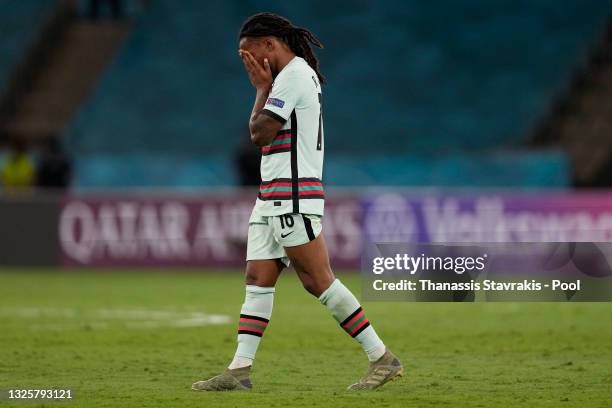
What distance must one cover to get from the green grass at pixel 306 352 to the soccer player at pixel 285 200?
265 mm

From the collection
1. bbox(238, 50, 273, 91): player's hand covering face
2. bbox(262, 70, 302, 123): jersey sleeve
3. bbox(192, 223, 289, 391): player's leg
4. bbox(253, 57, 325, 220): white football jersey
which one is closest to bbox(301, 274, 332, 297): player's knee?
bbox(192, 223, 289, 391): player's leg

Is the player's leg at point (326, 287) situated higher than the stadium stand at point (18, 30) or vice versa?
the stadium stand at point (18, 30)

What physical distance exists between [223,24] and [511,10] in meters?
6.80

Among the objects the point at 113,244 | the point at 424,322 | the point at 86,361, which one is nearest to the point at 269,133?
the point at 86,361

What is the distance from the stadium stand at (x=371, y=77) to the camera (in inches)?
1148

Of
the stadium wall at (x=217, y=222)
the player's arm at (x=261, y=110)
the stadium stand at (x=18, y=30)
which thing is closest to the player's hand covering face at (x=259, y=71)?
the player's arm at (x=261, y=110)

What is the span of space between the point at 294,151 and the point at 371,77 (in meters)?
23.1

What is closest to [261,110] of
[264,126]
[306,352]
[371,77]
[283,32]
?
[264,126]

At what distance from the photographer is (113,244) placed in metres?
20.9

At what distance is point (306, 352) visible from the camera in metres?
10.1

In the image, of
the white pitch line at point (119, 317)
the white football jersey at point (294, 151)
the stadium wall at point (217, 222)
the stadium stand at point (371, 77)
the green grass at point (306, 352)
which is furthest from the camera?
the stadium stand at point (371, 77)

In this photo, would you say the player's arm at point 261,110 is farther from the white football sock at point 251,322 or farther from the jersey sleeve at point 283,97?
the white football sock at point 251,322

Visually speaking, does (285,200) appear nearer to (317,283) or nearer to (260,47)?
(317,283)

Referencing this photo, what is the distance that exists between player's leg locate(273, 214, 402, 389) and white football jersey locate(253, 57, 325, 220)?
0.09 m
